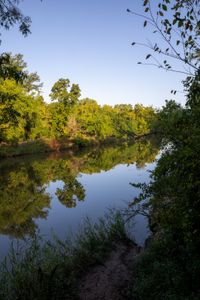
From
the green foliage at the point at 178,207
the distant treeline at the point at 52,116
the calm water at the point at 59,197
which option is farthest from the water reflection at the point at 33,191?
the distant treeline at the point at 52,116

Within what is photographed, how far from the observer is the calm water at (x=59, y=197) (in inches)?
531

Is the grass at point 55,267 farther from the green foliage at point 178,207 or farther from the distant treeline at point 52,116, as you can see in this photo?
the distant treeline at point 52,116

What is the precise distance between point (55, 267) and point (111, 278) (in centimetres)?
189

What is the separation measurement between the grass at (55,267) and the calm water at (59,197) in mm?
2071

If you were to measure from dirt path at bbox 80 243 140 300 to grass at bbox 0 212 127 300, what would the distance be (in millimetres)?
202

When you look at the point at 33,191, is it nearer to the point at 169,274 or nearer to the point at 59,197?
the point at 59,197

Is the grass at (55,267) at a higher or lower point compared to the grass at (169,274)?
higher

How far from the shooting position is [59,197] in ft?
65.1

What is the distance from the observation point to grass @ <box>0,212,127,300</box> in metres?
5.77

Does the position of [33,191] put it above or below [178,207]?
above

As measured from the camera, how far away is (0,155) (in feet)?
141

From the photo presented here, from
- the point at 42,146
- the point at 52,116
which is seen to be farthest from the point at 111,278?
the point at 52,116

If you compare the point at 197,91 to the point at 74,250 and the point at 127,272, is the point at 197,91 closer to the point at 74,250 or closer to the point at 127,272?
the point at 127,272

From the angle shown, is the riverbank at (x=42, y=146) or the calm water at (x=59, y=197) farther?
the riverbank at (x=42, y=146)
